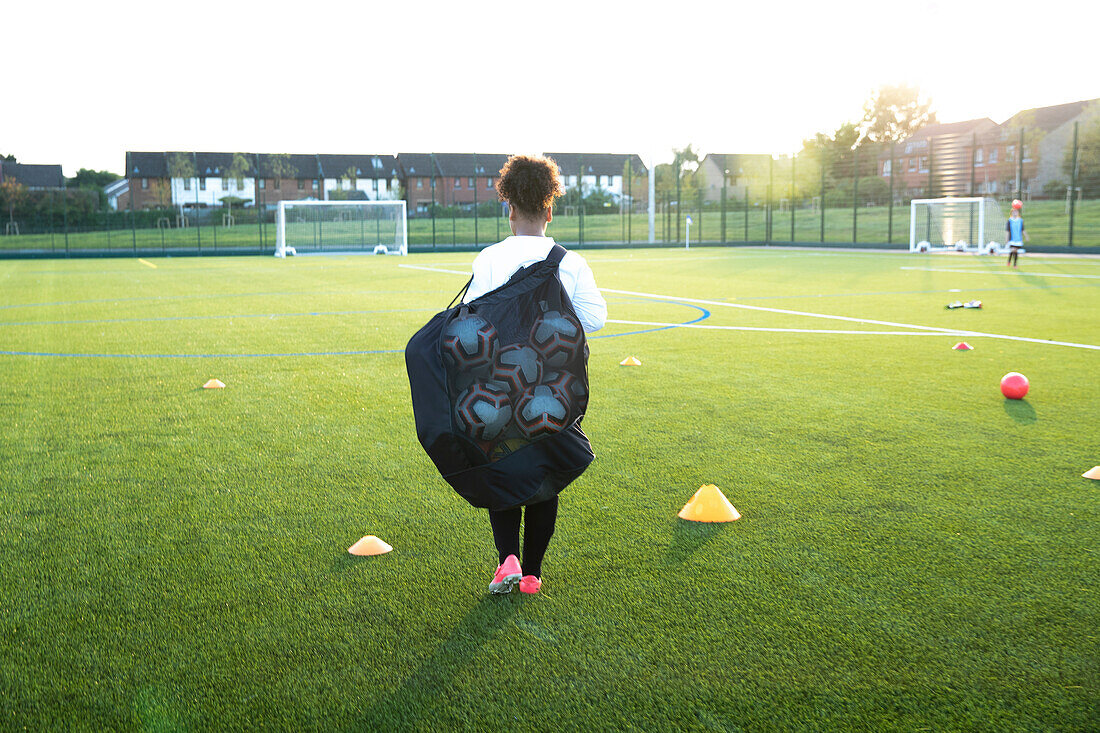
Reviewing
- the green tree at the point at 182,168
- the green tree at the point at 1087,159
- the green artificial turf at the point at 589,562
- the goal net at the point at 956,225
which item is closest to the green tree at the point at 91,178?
the green tree at the point at 182,168

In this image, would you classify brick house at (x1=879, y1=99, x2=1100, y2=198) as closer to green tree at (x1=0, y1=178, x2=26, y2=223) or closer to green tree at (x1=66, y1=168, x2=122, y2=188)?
green tree at (x1=0, y1=178, x2=26, y2=223)

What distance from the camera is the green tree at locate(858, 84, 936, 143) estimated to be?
8631cm

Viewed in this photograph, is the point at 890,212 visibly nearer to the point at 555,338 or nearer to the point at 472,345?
the point at 555,338

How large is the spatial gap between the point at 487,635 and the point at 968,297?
46.8 ft

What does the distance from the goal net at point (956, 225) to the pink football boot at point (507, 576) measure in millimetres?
32068

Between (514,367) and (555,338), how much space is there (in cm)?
16

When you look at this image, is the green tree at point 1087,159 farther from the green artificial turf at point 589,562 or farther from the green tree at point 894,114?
the green tree at point 894,114

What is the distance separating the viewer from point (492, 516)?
10.9 feet

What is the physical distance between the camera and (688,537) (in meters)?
3.87

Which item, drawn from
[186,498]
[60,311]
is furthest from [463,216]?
[186,498]

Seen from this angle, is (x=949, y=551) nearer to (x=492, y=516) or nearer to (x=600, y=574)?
(x=600, y=574)

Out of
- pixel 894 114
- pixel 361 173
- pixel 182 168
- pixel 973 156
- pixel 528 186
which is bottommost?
pixel 528 186

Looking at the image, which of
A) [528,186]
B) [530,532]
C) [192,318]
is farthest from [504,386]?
[192,318]

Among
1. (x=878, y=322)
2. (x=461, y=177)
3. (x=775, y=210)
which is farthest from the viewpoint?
(x=461, y=177)
